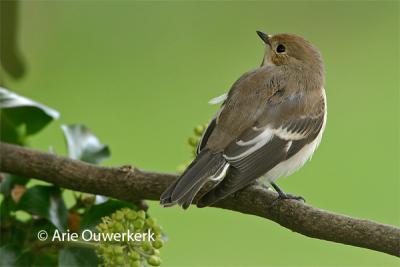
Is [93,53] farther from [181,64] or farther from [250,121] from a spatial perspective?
[250,121]

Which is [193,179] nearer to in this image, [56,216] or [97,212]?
[97,212]

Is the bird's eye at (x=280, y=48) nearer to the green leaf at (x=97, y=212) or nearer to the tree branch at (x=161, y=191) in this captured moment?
the tree branch at (x=161, y=191)

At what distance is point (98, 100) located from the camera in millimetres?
3992

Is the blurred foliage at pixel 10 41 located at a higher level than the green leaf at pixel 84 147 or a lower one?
higher

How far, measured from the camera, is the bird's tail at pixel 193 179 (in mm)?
2203

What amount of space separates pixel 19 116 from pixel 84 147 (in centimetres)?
23

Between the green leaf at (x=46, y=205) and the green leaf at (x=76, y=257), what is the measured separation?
0.43ft

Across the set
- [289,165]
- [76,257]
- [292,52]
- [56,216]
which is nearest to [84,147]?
[56,216]

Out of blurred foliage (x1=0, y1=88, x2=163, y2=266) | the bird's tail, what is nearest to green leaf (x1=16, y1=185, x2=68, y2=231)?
blurred foliage (x1=0, y1=88, x2=163, y2=266)

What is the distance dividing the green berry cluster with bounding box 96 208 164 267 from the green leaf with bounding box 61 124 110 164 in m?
0.57

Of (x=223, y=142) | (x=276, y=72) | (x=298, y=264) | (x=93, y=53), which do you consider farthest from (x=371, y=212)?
(x=93, y=53)

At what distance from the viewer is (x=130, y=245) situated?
2092 mm

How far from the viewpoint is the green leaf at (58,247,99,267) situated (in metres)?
2.28

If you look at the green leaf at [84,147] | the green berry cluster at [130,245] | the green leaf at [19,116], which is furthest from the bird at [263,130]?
the green leaf at [19,116]
